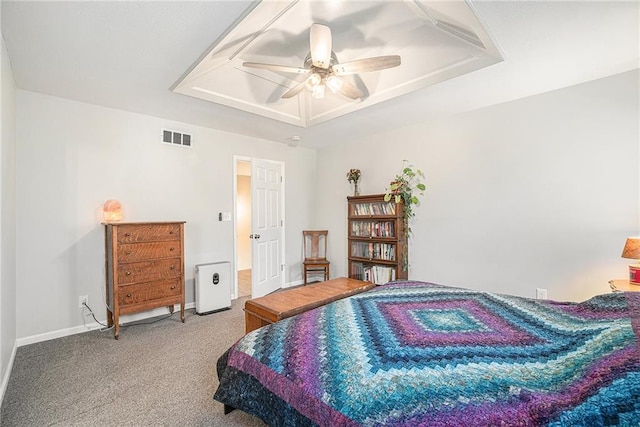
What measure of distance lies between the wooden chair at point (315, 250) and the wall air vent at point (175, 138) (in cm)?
228

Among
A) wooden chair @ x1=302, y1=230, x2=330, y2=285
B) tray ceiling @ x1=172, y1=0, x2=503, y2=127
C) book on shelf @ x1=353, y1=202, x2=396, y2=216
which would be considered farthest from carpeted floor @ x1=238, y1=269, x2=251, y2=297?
tray ceiling @ x1=172, y1=0, x2=503, y2=127

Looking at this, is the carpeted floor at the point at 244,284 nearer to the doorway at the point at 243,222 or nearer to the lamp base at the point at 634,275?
the doorway at the point at 243,222

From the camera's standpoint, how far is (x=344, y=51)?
2.53 metres

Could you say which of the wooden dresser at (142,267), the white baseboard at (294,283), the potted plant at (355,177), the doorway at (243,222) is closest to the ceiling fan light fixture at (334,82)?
the potted plant at (355,177)

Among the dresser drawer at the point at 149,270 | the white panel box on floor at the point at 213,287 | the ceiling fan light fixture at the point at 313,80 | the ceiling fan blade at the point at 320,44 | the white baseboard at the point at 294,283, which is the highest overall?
the ceiling fan blade at the point at 320,44

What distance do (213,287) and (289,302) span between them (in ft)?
5.47

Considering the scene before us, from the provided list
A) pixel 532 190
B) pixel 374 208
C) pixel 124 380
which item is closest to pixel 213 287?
pixel 124 380

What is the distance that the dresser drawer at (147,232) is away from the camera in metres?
2.79

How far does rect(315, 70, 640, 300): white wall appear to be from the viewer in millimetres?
2479

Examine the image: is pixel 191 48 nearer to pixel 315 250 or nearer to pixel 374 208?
pixel 374 208

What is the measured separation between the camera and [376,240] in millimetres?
3939

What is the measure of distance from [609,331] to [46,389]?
325cm

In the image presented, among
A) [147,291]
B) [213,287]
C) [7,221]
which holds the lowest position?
[213,287]

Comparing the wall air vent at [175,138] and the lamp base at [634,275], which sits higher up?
the wall air vent at [175,138]
